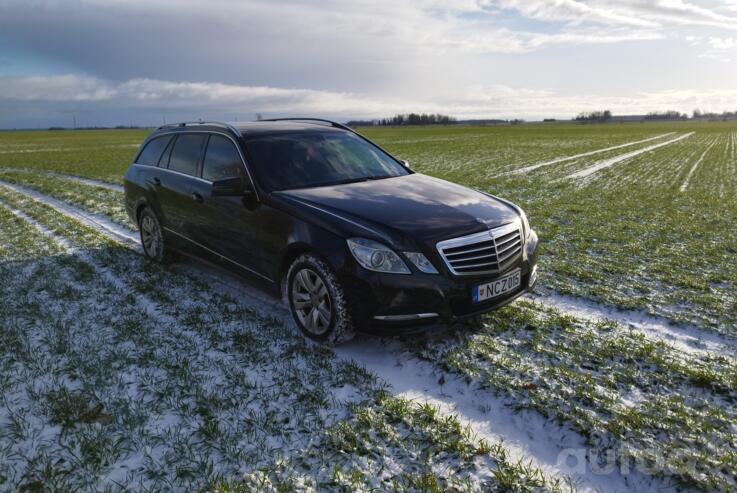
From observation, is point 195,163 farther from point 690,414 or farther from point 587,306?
Result: point 690,414

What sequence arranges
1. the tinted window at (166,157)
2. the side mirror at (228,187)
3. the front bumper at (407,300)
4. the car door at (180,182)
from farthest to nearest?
the tinted window at (166,157) < the car door at (180,182) < the side mirror at (228,187) < the front bumper at (407,300)

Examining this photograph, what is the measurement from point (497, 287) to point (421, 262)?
2.41 ft

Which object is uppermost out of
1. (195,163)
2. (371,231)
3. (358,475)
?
(195,163)

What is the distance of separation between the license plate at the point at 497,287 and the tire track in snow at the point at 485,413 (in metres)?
0.65

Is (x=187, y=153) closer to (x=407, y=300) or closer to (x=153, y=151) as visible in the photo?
(x=153, y=151)

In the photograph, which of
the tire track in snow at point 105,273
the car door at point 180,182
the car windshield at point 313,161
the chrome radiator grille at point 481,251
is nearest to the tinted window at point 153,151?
the car door at point 180,182

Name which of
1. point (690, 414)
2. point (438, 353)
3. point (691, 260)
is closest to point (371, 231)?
point (438, 353)

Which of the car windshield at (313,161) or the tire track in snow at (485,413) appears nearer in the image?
the tire track in snow at (485,413)

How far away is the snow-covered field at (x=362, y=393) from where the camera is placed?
268cm

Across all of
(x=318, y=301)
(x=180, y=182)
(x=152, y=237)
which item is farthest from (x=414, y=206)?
(x=152, y=237)

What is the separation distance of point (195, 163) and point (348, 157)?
1717mm

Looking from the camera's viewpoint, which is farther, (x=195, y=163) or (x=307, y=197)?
(x=195, y=163)

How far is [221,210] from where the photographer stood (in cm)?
496

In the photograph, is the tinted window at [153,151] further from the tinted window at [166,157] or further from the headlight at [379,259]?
the headlight at [379,259]
